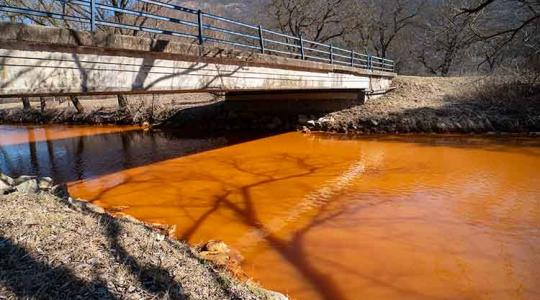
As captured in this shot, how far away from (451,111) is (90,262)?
17815 mm

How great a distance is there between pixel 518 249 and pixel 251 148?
11.0 metres

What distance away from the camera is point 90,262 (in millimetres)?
3582

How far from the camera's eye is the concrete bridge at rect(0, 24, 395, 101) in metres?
6.31

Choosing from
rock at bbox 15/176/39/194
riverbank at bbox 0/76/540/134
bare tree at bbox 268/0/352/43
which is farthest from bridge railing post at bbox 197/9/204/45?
bare tree at bbox 268/0/352/43

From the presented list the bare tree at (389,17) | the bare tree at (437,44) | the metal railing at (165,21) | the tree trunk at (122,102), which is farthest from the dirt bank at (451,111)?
the bare tree at (389,17)

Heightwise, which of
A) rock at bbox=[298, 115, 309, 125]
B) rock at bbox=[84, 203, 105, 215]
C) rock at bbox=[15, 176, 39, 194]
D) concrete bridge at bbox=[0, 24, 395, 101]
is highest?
concrete bridge at bbox=[0, 24, 395, 101]

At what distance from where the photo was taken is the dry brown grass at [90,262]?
3.16 m

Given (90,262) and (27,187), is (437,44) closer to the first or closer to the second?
(27,187)

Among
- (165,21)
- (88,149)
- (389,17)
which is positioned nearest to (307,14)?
(389,17)

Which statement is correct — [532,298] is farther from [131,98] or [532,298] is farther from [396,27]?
[396,27]

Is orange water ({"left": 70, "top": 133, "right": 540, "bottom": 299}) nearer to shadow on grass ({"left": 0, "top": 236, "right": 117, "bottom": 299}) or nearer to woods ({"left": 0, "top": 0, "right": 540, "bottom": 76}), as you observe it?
shadow on grass ({"left": 0, "top": 236, "right": 117, "bottom": 299})

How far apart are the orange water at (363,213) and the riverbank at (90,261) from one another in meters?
1.49

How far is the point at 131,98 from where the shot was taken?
27.4 metres

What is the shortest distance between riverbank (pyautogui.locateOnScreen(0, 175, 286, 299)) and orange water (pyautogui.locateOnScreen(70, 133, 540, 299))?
149 cm
